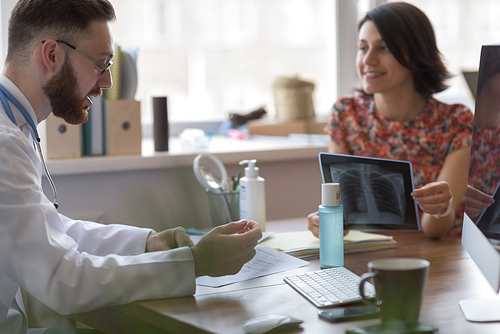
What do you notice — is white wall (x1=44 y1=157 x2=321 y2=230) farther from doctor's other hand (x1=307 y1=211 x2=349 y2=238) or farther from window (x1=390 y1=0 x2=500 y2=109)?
window (x1=390 y1=0 x2=500 y2=109)

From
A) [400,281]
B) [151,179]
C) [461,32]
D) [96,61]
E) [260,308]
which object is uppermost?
[461,32]

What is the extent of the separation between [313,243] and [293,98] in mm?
1515

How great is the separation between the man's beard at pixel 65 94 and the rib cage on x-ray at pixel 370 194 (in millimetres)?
605

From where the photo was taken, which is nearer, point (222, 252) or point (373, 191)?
point (222, 252)

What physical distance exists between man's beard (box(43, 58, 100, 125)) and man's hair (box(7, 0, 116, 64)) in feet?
0.21

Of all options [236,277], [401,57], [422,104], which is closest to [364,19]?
[401,57]

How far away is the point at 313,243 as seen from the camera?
1.41 metres

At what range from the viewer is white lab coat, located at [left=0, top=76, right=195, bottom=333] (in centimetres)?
98

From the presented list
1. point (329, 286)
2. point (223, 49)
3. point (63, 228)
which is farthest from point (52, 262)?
point (223, 49)

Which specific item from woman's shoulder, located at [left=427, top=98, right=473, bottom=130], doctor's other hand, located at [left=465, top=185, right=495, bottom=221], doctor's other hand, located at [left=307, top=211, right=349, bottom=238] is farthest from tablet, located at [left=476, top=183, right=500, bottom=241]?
woman's shoulder, located at [left=427, top=98, right=473, bottom=130]

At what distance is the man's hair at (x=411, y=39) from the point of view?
187 cm

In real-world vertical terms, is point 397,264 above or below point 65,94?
below

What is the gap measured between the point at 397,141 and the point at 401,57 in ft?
0.90

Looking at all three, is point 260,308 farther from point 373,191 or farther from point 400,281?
point 373,191
